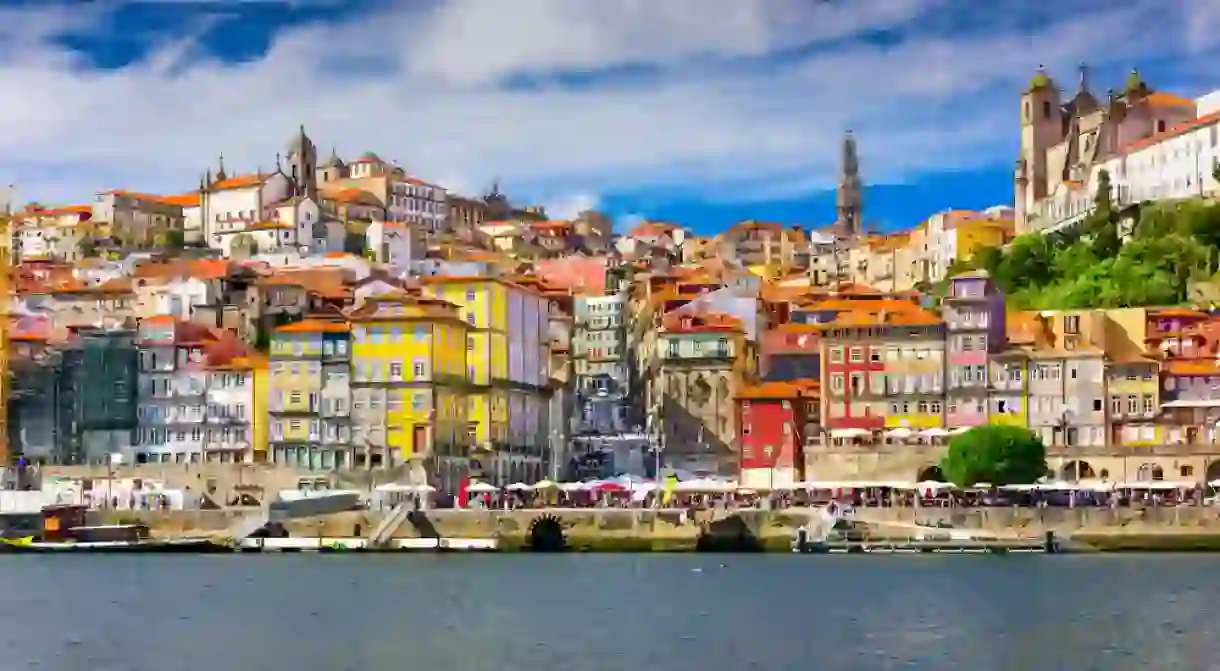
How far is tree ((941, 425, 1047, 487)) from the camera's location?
60250 millimetres

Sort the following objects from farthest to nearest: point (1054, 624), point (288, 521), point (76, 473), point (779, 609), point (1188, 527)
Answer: point (76, 473)
point (288, 521)
point (1188, 527)
point (779, 609)
point (1054, 624)

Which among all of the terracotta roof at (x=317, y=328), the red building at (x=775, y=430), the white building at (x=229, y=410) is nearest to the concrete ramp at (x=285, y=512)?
the terracotta roof at (x=317, y=328)

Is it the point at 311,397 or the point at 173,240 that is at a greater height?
the point at 173,240

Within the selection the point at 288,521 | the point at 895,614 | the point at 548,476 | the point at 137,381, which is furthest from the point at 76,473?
the point at 895,614

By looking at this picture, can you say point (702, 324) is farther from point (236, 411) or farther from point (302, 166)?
point (302, 166)

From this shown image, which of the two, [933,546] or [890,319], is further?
[890,319]

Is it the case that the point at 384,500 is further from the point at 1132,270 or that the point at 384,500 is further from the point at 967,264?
the point at 967,264

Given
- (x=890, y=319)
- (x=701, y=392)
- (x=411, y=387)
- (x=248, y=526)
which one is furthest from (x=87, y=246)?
(x=890, y=319)

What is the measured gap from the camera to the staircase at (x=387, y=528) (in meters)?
60.1

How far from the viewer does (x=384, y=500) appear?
6394cm

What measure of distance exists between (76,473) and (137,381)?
5.14 m

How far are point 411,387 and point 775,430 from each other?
12042 mm

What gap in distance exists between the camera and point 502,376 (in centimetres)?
7206

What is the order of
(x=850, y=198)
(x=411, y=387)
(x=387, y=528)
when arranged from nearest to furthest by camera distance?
(x=387, y=528) < (x=411, y=387) < (x=850, y=198)
